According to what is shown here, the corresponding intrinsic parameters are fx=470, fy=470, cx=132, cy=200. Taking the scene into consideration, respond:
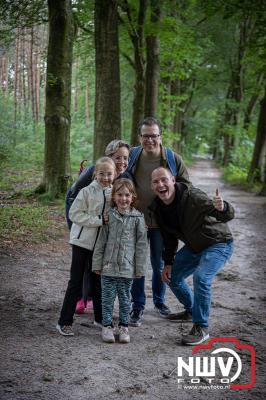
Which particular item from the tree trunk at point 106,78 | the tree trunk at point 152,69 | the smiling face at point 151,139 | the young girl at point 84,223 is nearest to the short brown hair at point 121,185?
the young girl at point 84,223

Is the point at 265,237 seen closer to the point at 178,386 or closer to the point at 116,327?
the point at 116,327

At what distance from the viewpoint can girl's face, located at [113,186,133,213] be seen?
4.80 m

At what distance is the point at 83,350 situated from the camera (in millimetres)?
4504

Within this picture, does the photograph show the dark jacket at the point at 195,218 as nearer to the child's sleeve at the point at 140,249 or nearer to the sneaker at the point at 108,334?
the child's sleeve at the point at 140,249

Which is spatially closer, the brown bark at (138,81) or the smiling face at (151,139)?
the smiling face at (151,139)

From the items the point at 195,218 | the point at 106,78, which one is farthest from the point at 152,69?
the point at 195,218

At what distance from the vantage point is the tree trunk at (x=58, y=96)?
38.1ft

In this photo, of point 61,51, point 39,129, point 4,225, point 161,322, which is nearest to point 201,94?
point 39,129

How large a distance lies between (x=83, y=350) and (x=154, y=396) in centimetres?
107

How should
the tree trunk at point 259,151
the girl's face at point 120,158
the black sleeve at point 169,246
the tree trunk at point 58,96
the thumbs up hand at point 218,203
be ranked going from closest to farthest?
1. the thumbs up hand at point 218,203
2. the girl's face at point 120,158
3. the black sleeve at point 169,246
4. the tree trunk at point 58,96
5. the tree trunk at point 259,151

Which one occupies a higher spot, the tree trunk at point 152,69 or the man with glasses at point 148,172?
the tree trunk at point 152,69

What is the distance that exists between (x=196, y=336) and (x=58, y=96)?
8380 mm

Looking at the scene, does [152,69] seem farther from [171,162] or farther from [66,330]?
[66,330]

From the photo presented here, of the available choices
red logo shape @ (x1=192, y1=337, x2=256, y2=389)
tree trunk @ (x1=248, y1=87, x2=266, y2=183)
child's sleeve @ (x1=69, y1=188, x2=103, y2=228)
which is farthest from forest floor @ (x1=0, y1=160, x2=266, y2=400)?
tree trunk @ (x1=248, y1=87, x2=266, y2=183)
